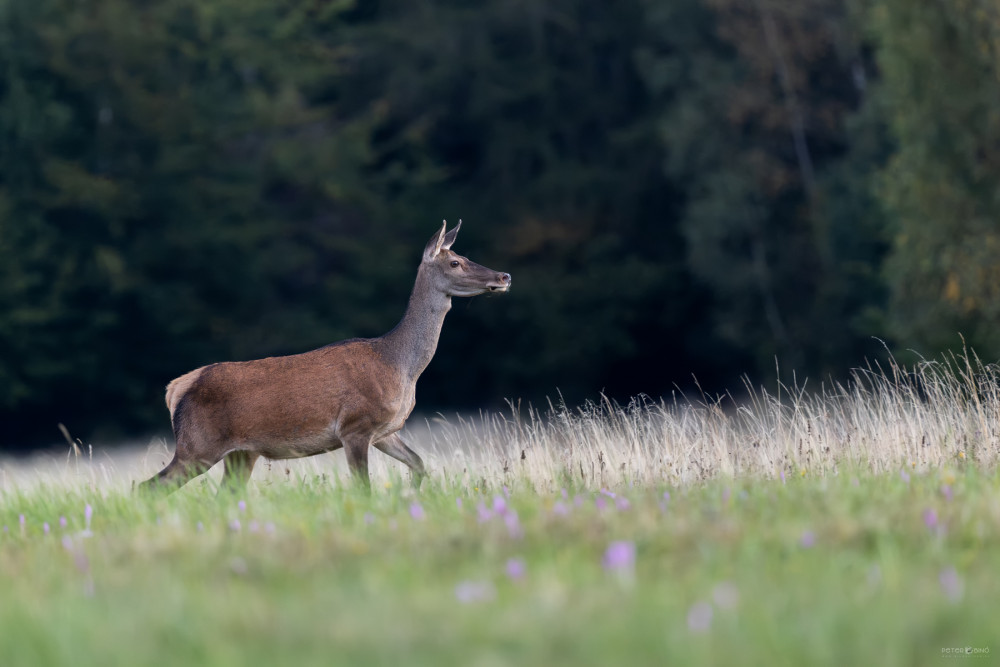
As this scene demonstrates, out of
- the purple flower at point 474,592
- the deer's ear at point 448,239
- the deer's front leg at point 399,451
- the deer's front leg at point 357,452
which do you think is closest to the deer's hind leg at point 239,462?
the deer's front leg at point 357,452

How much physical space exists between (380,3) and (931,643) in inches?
1441

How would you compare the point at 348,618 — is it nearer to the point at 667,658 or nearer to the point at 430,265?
the point at 667,658

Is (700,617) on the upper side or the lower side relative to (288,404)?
upper

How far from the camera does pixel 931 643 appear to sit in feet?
12.6

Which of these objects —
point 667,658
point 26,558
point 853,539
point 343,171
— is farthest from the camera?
point 343,171

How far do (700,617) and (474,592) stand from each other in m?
0.71

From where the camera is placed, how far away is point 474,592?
14.0ft

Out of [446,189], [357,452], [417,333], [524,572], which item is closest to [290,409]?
[357,452]

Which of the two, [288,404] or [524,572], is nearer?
[524,572]

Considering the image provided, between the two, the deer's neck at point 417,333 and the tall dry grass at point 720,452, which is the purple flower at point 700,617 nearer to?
the tall dry grass at point 720,452

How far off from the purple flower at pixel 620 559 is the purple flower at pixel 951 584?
937mm

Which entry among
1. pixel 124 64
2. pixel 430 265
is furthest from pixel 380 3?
pixel 430 265

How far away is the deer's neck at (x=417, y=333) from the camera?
9.43 m

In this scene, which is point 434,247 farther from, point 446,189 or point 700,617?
point 446,189
